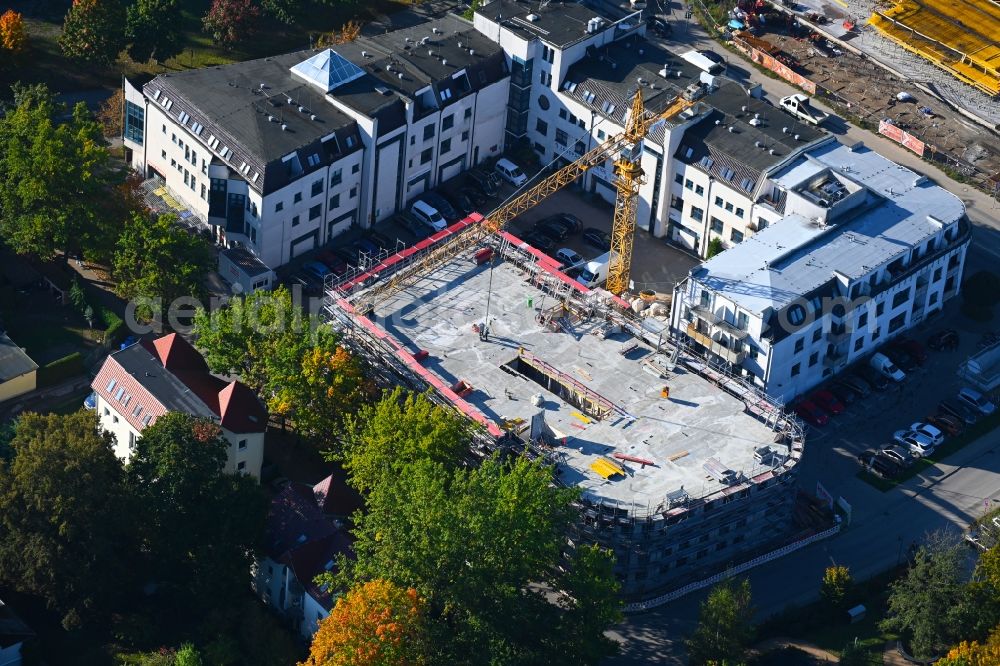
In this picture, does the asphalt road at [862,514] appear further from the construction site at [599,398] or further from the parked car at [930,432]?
the construction site at [599,398]

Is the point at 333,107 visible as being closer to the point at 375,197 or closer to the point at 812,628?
the point at 375,197

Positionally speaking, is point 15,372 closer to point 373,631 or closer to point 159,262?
point 159,262

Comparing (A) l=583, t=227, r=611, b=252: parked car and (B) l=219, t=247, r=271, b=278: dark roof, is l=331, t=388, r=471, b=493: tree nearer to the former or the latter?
(B) l=219, t=247, r=271, b=278: dark roof

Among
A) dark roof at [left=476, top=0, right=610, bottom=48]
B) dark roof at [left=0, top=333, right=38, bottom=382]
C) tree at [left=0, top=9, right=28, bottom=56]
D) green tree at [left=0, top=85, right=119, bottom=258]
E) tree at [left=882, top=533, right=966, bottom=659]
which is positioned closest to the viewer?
tree at [left=882, top=533, right=966, bottom=659]

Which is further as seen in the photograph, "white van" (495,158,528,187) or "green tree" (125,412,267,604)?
"white van" (495,158,528,187)

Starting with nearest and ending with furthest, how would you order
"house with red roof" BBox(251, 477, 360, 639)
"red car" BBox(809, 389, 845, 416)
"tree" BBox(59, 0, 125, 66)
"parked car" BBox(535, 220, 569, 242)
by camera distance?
1. "house with red roof" BBox(251, 477, 360, 639)
2. "red car" BBox(809, 389, 845, 416)
3. "parked car" BBox(535, 220, 569, 242)
4. "tree" BBox(59, 0, 125, 66)

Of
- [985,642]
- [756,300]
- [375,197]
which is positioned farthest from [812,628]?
[375,197]

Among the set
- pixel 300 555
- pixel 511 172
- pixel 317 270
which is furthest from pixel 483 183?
pixel 300 555

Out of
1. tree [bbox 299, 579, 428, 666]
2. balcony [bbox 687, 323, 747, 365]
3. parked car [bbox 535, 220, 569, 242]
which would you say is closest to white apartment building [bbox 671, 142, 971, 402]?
balcony [bbox 687, 323, 747, 365]

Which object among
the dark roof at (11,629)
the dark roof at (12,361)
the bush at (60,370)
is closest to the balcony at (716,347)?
the bush at (60,370)
